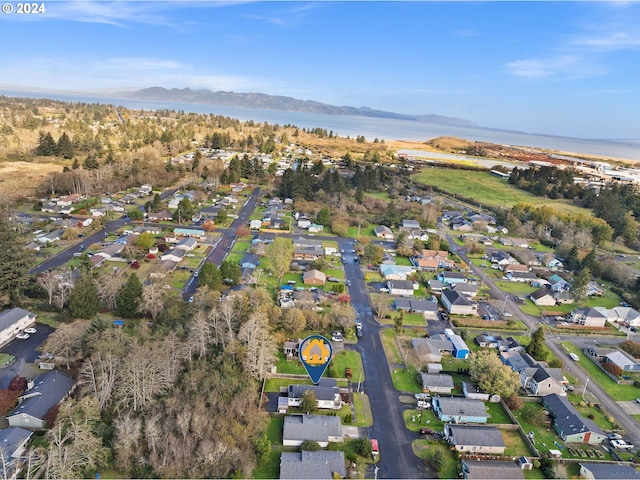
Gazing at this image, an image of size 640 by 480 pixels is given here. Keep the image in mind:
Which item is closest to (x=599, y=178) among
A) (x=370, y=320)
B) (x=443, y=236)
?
(x=443, y=236)

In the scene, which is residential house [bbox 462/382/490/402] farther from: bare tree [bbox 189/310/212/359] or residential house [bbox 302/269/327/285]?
residential house [bbox 302/269/327/285]

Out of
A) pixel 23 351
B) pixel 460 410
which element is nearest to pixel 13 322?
pixel 23 351

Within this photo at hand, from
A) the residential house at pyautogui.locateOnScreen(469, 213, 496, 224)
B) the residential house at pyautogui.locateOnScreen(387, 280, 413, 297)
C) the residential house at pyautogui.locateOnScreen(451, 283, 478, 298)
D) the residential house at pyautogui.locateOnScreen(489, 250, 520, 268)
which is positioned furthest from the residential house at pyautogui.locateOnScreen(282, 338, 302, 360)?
the residential house at pyautogui.locateOnScreen(469, 213, 496, 224)

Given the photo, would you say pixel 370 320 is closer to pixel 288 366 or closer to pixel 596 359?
pixel 288 366

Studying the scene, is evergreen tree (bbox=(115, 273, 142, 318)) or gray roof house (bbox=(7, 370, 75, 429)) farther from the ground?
evergreen tree (bbox=(115, 273, 142, 318))

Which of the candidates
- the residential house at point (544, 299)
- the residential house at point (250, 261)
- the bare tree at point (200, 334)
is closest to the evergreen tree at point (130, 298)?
the bare tree at point (200, 334)

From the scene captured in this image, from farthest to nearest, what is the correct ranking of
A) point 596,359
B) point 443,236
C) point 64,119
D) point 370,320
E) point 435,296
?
point 64,119, point 443,236, point 435,296, point 370,320, point 596,359

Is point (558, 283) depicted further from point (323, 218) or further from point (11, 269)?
point (11, 269)
